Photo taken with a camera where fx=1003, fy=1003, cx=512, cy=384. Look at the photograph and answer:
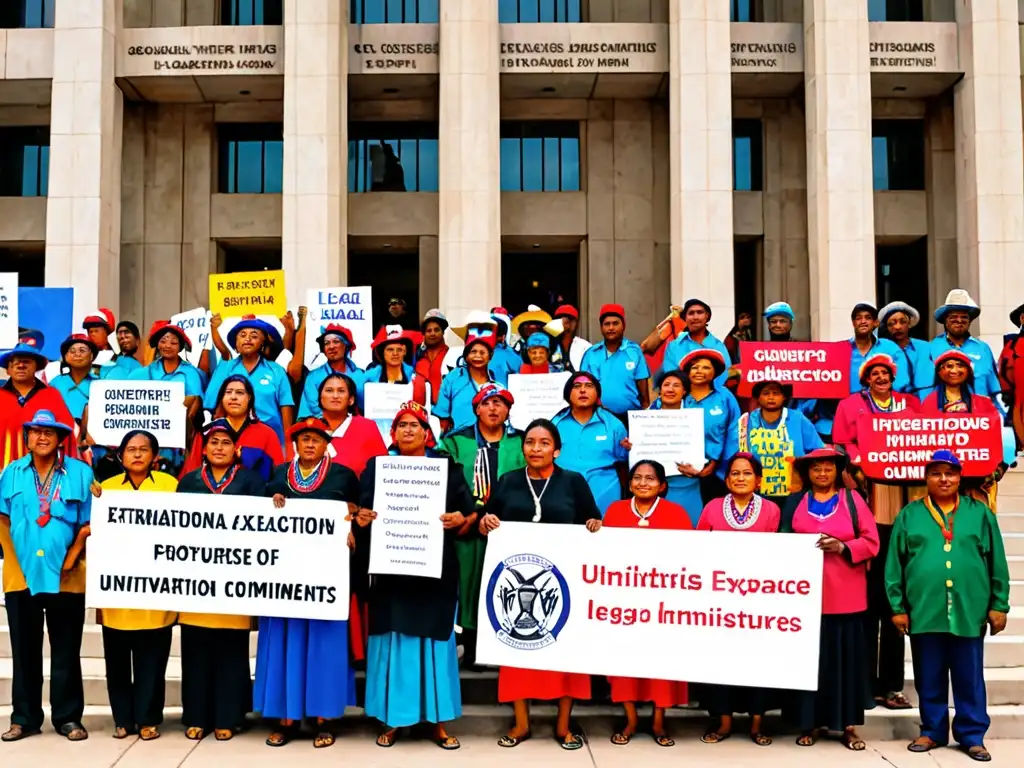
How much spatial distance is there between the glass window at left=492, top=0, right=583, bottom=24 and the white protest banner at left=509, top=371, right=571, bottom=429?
14985 millimetres

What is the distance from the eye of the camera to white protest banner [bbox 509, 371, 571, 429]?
9227 mm

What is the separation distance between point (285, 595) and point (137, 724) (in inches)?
56.8

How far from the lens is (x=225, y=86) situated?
2170 centimetres

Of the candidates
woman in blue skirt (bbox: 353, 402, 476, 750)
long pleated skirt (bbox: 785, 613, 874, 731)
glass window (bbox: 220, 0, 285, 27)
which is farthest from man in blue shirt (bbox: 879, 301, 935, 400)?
glass window (bbox: 220, 0, 285, 27)

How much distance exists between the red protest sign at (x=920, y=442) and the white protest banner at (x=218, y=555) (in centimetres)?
414

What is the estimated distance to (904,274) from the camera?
24.0 meters

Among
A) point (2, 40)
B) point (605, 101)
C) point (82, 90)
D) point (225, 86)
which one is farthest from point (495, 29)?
point (2, 40)

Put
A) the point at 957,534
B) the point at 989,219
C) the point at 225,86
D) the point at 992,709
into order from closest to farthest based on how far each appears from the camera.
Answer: the point at 957,534, the point at 992,709, the point at 989,219, the point at 225,86

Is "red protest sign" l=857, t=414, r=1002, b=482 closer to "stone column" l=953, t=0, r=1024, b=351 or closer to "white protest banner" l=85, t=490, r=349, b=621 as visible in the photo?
"white protest banner" l=85, t=490, r=349, b=621

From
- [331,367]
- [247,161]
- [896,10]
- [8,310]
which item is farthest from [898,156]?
[8,310]

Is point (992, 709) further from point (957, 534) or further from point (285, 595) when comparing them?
point (285, 595)

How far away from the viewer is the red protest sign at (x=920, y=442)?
7.62 meters

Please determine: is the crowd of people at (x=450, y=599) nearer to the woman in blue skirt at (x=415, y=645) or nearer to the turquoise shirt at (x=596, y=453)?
the woman in blue skirt at (x=415, y=645)

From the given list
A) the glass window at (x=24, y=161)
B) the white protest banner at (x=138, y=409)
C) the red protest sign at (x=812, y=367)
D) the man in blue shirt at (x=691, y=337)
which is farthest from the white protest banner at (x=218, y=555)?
the glass window at (x=24, y=161)
